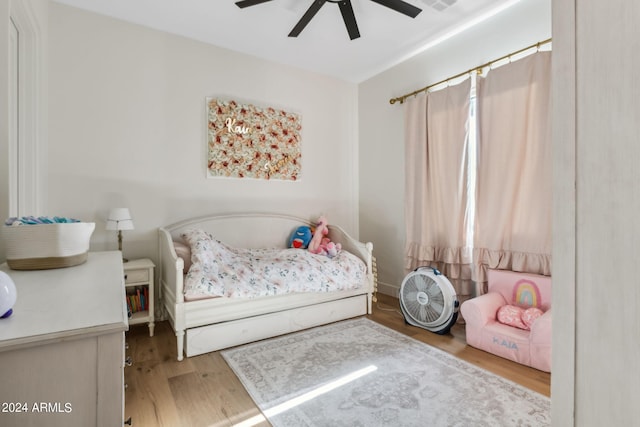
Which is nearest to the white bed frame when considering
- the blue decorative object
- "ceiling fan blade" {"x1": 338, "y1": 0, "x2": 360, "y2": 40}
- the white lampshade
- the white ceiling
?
the white lampshade

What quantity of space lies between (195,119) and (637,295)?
334 centimetres

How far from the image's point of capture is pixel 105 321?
0.64 m

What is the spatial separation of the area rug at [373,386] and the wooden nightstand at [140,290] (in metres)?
0.86

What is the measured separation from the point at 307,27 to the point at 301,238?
6.88 ft

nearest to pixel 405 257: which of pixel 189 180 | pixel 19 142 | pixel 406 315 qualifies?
pixel 406 315

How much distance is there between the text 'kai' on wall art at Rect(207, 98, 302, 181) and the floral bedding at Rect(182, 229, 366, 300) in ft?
2.79

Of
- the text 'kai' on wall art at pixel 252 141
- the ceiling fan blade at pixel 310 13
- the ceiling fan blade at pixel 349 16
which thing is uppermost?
the ceiling fan blade at pixel 310 13

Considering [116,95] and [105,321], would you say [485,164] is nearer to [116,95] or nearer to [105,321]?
[105,321]

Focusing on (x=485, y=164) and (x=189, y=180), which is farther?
(x=189, y=180)

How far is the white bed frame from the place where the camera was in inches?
85.6

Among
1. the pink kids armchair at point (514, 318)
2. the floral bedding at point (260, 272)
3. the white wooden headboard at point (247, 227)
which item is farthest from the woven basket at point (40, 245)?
the pink kids armchair at point (514, 318)

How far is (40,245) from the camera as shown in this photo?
3.52ft

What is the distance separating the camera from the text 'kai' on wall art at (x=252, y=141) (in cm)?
320

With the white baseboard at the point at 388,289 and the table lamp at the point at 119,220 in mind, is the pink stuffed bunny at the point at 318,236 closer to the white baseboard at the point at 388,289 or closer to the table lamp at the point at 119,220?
the white baseboard at the point at 388,289
